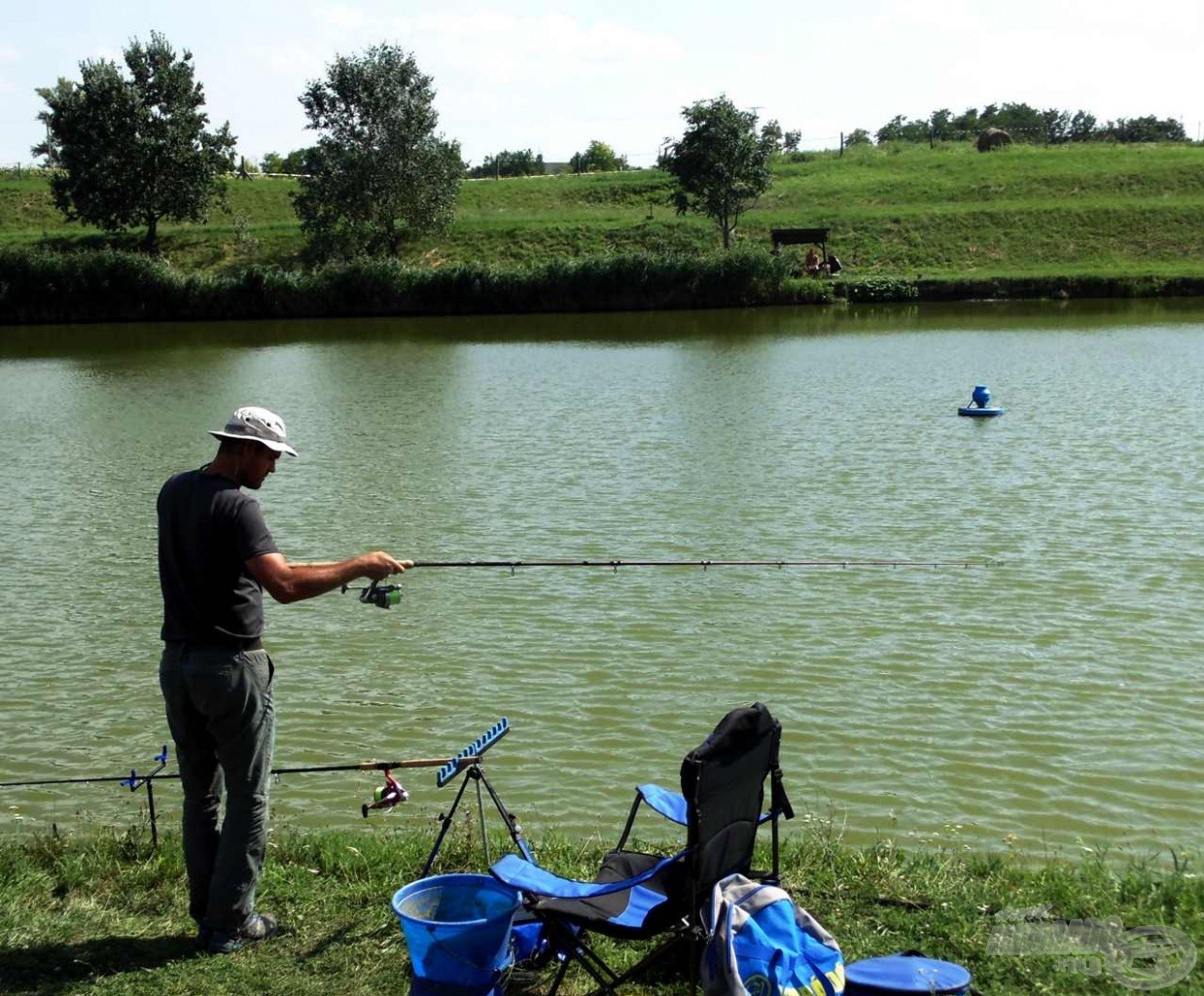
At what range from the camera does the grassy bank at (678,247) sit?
45594 millimetres

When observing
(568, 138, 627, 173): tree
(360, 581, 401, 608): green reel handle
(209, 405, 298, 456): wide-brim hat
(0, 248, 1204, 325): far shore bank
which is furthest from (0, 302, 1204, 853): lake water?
(568, 138, 627, 173): tree

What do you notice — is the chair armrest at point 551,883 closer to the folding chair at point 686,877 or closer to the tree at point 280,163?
the folding chair at point 686,877

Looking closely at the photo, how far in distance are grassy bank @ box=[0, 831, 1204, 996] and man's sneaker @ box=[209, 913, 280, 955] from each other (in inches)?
2.4

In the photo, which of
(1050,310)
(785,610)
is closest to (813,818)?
(785,610)

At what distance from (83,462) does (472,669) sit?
38.5 feet

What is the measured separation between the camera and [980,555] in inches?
A: 496

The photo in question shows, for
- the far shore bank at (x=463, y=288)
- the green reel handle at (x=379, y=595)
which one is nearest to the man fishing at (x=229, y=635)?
the green reel handle at (x=379, y=595)

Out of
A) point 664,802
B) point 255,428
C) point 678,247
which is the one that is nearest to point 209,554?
point 255,428

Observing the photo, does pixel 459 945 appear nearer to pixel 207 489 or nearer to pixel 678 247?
pixel 207 489

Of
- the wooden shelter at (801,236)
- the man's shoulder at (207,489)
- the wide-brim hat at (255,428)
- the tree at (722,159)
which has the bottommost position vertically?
the man's shoulder at (207,489)

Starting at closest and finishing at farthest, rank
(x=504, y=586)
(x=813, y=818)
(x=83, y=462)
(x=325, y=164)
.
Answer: (x=813, y=818)
(x=504, y=586)
(x=83, y=462)
(x=325, y=164)

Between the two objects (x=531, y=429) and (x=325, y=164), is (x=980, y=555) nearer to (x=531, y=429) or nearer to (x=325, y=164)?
(x=531, y=429)

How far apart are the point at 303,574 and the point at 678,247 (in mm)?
49800

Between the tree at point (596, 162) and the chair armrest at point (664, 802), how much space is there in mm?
77652
